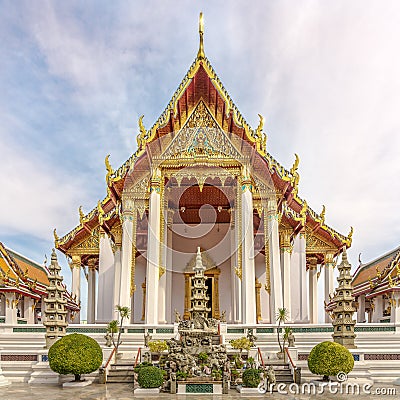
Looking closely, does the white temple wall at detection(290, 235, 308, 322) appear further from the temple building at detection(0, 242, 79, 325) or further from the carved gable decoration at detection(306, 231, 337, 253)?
the temple building at detection(0, 242, 79, 325)

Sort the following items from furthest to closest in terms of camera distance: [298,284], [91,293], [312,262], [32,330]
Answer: [91,293]
[312,262]
[298,284]
[32,330]

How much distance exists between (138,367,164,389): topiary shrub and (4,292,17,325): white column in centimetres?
1162

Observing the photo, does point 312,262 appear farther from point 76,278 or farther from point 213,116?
point 76,278

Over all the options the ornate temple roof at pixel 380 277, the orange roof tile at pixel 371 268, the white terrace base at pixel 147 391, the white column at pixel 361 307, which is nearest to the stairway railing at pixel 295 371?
the white terrace base at pixel 147 391

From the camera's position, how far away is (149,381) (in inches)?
439

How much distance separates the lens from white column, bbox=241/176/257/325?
17297 millimetres

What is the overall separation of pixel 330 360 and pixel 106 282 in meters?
12.1

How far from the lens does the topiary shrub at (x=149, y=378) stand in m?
11.2

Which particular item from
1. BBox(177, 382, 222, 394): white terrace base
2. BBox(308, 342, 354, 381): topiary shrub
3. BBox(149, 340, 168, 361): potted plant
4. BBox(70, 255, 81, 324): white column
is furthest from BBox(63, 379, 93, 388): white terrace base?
BBox(70, 255, 81, 324): white column

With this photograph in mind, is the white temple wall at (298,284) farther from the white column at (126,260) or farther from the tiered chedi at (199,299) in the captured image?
the tiered chedi at (199,299)

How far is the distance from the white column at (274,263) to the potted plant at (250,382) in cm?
617

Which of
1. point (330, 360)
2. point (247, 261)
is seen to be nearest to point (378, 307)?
point (247, 261)

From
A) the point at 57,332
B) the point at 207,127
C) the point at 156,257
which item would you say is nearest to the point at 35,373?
the point at 57,332

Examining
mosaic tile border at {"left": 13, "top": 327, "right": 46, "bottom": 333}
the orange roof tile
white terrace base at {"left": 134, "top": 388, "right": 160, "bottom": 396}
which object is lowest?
white terrace base at {"left": 134, "top": 388, "right": 160, "bottom": 396}
